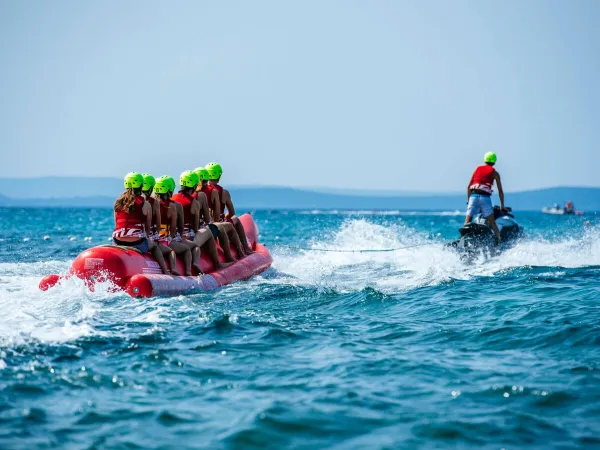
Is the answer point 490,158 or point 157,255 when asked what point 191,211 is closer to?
point 157,255

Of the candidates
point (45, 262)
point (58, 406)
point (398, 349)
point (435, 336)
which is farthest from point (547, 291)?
point (45, 262)

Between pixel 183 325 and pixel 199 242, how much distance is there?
11.9 feet

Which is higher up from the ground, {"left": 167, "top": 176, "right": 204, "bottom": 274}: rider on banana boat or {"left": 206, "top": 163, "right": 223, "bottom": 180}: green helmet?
{"left": 206, "top": 163, "right": 223, "bottom": 180}: green helmet

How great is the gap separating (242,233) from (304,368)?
268 inches

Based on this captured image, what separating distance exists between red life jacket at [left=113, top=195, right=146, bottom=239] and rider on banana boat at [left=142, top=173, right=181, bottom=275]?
217 mm

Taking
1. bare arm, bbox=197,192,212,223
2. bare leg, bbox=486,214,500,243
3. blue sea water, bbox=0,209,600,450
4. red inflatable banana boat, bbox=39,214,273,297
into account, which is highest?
bare arm, bbox=197,192,212,223

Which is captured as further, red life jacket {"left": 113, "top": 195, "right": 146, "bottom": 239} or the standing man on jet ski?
the standing man on jet ski

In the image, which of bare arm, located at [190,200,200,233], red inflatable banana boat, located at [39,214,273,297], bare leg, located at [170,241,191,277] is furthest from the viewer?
bare arm, located at [190,200,200,233]

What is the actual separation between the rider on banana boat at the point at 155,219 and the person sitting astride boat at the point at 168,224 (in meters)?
0.06

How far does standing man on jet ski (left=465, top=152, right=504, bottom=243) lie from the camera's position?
13.4 m

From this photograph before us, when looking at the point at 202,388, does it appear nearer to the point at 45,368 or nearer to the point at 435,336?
the point at 45,368

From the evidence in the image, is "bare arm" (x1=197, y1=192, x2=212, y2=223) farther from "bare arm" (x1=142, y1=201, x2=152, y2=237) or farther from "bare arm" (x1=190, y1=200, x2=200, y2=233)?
"bare arm" (x1=142, y1=201, x2=152, y2=237)

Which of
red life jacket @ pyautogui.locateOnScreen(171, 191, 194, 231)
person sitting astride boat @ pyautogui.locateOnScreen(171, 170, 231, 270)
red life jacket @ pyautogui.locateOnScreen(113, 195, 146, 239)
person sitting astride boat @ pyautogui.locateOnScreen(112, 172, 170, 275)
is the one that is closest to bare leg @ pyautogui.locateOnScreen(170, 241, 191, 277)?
person sitting astride boat @ pyautogui.locateOnScreen(171, 170, 231, 270)

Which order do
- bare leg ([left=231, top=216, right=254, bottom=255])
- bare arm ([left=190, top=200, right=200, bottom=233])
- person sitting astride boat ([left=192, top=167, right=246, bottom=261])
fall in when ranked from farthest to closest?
bare leg ([left=231, top=216, right=254, bottom=255]) → person sitting astride boat ([left=192, top=167, right=246, bottom=261]) → bare arm ([left=190, top=200, right=200, bottom=233])
